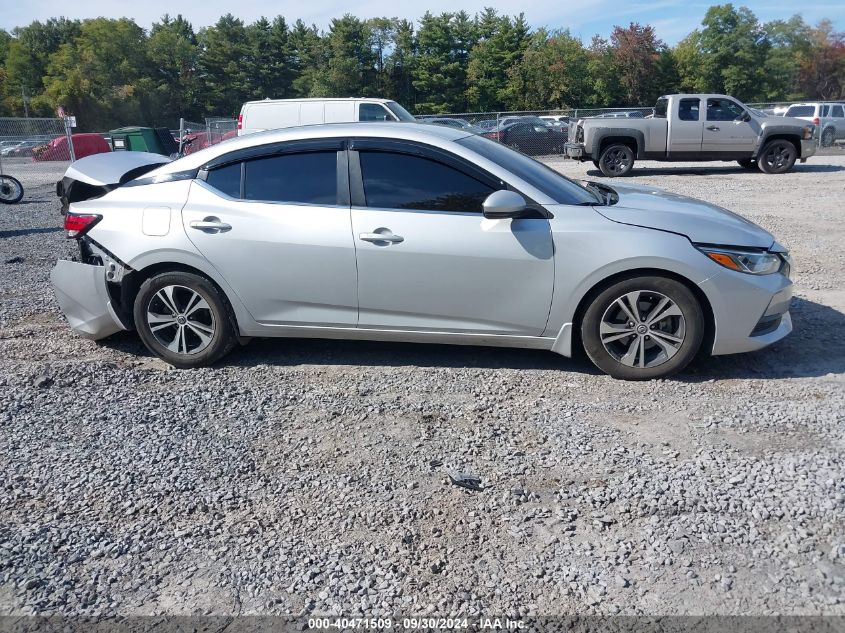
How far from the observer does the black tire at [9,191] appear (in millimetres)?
15430

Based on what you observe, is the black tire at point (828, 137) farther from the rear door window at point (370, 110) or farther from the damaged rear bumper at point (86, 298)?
the damaged rear bumper at point (86, 298)

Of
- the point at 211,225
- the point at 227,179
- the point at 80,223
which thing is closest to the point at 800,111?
the point at 227,179

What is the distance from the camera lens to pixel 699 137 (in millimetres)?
18062

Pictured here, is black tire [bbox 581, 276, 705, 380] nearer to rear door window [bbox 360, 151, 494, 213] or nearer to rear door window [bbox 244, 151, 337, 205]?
rear door window [bbox 360, 151, 494, 213]

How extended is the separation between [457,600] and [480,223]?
254 cm

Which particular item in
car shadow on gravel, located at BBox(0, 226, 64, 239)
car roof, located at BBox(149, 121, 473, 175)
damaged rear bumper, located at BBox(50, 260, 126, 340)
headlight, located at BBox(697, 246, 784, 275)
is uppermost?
car roof, located at BBox(149, 121, 473, 175)

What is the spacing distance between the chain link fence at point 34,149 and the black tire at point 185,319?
1870cm

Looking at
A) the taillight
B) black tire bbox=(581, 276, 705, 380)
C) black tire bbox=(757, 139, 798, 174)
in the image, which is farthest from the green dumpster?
black tire bbox=(581, 276, 705, 380)

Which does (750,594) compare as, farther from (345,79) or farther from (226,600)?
(345,79)

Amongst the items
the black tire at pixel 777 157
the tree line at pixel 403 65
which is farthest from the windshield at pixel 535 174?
the tree line at pixel 403 65

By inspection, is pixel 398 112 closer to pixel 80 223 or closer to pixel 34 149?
pixel 80 223

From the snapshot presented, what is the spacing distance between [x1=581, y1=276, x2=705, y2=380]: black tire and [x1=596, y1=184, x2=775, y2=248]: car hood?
0.35 meters

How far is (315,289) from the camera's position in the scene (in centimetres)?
482

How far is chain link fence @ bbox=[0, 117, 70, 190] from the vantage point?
2231cm
